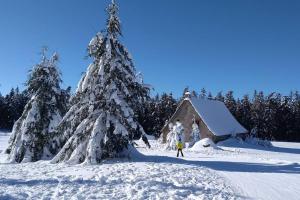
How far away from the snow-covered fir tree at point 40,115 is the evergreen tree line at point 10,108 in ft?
199

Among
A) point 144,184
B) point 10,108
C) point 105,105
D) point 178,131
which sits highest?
point 10,108

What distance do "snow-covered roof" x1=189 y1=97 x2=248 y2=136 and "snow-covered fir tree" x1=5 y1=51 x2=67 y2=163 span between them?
2279 centimetres

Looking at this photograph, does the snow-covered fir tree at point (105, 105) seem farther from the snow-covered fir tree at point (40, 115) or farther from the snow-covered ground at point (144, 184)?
the snow-covered fir tree at point (40, 115)

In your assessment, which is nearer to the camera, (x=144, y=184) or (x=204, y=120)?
(x=144, y=184)

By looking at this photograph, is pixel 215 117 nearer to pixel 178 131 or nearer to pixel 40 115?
pixel 178 131

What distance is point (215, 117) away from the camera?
1858 inches

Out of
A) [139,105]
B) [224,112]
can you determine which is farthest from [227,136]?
[139,105]

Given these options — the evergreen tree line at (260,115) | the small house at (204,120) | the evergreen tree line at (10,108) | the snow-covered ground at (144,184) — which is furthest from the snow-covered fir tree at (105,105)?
the evergreen tree line at (10,108)

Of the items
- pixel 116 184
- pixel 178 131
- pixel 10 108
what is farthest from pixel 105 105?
pixel 10 108

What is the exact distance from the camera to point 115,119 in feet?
60.4

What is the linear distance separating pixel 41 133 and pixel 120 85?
8050mm

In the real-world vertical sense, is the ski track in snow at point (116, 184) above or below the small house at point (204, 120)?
below

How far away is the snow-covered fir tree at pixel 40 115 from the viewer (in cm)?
2317

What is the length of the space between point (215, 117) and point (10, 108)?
5531cm
